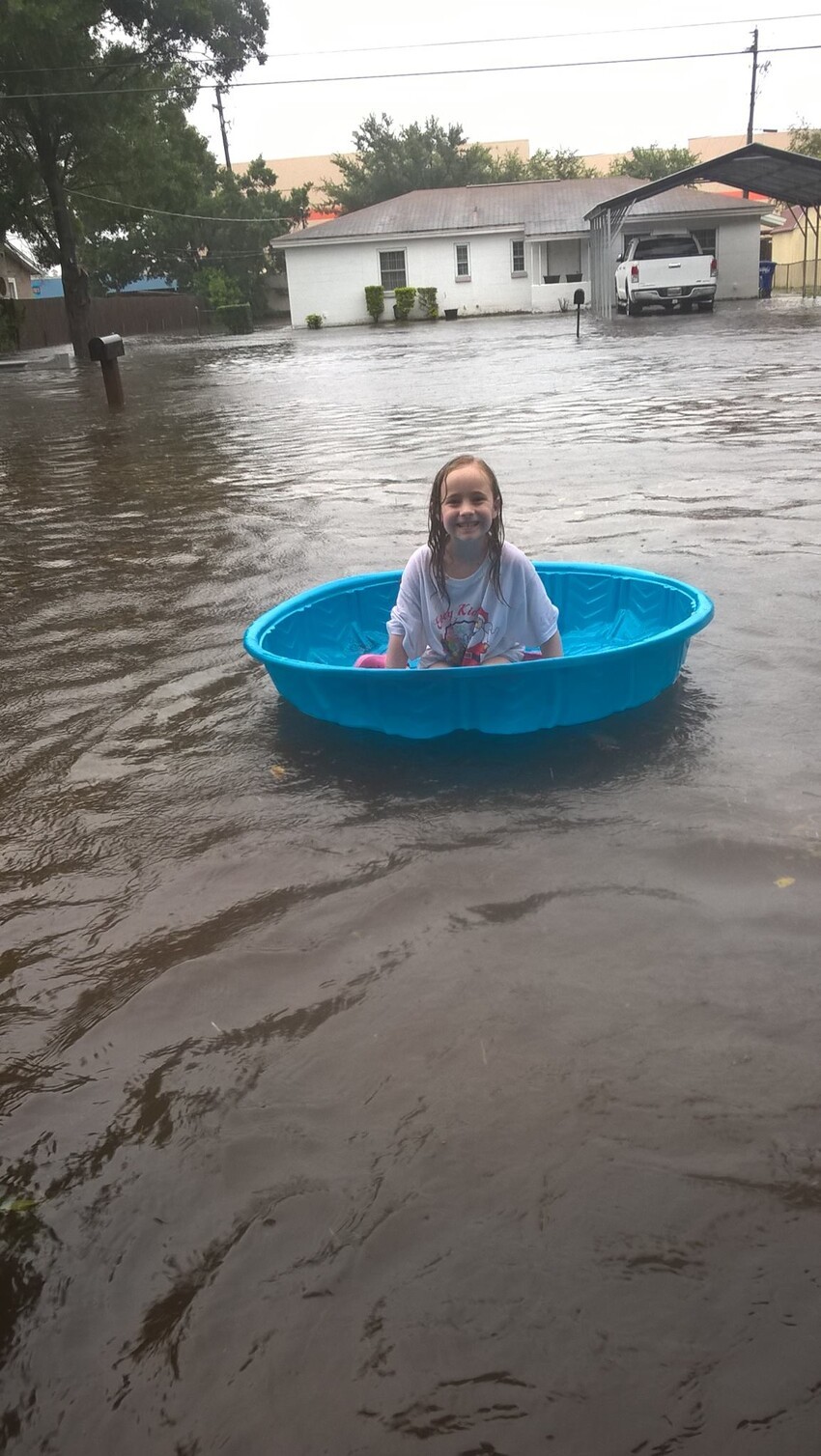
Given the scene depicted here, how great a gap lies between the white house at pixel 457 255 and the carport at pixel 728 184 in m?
5.10

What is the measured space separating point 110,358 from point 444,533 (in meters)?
13.2

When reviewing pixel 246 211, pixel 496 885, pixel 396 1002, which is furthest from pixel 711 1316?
pixel 246 211

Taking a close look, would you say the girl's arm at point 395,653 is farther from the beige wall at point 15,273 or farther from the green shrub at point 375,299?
the green shrub at point 375,299

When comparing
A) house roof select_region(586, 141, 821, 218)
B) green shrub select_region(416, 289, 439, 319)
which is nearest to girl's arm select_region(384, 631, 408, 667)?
house roof select_region(586, 141, 821, 218)

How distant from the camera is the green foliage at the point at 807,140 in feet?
207

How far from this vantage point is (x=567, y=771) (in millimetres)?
3523

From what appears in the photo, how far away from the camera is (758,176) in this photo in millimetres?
30297

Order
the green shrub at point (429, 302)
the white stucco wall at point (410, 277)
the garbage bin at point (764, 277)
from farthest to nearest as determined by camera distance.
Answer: the white stucco wall at point (410, 277)
the green shrub at point (429, 302)
the garbage bin at point (764, 277)

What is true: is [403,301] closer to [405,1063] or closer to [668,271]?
[668,271]

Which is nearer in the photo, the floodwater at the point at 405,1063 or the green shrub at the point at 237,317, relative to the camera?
the floodwater at the point at 405,1063

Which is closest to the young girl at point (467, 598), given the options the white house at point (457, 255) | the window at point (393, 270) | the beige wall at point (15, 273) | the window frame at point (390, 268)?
the beige wall at point (15, 273)

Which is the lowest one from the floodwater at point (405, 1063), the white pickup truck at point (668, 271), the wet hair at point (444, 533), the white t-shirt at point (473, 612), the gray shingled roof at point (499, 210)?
the floodwater at point (405, 1063)

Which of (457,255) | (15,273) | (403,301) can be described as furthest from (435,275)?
(15,273)

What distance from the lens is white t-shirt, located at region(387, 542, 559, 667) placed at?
3873mm
